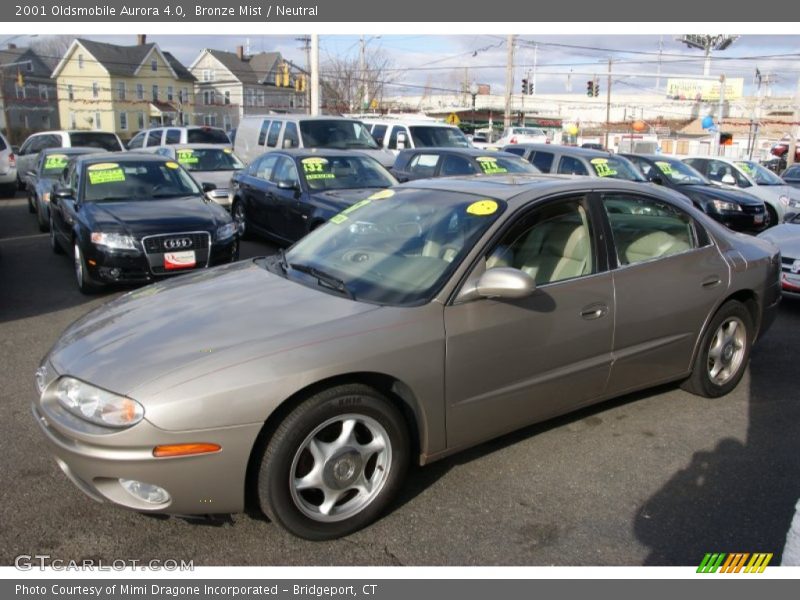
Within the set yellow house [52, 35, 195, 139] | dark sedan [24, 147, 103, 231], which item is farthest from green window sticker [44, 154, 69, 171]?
yellow house [52, 35, 195, 139]

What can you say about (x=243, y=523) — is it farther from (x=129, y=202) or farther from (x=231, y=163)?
(x=231, y=163)

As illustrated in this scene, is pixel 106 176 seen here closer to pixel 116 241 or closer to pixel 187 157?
pixel 116 241

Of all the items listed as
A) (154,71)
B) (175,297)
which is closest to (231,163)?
(175,297)

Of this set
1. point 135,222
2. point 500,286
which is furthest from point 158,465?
point 135,222

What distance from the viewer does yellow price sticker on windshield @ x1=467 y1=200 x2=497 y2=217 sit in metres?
3.64

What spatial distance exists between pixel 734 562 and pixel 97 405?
277 cm

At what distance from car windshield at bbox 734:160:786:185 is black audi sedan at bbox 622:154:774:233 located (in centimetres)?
343

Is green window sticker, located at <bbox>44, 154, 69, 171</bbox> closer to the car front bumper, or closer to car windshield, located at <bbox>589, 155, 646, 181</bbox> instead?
car windshield, located at <bbox>589, 155, 646, 181</bbox>

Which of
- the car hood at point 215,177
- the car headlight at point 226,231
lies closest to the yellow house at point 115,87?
the car hood at point 215,177

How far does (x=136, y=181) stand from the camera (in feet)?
27.1

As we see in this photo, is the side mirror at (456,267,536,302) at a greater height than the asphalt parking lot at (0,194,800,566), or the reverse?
the side mirror at (456,267,536,302)

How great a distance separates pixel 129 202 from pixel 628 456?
6.41 m

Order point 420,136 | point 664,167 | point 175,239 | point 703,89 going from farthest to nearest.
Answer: point 703,89 < point 420,136 < point 664,167 < point 175,239

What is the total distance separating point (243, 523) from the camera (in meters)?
3.10
